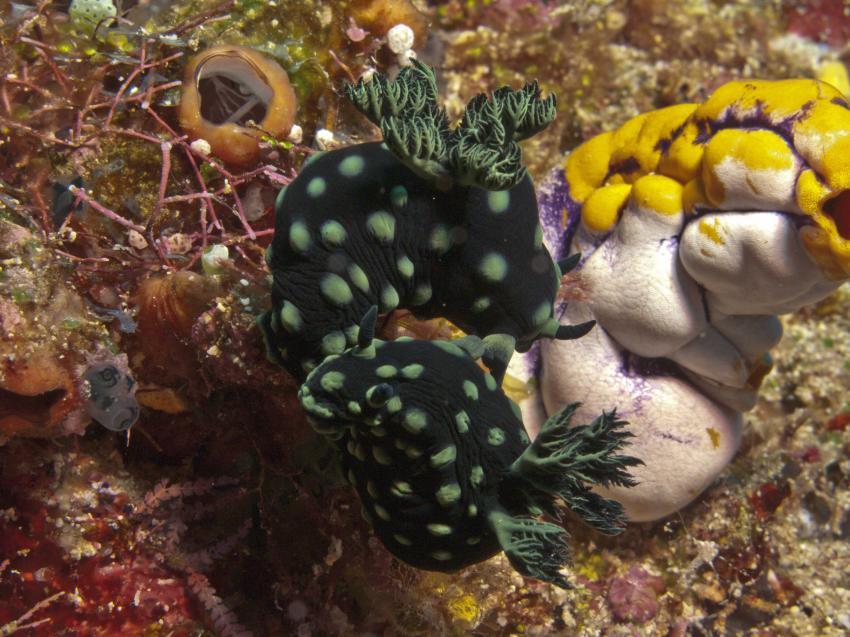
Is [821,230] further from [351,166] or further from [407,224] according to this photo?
[351,166]

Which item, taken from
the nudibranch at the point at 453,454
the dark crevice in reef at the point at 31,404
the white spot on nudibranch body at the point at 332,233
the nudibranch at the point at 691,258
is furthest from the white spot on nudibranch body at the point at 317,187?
the nudibranch at the point at 691,258

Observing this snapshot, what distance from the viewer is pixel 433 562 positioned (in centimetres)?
248

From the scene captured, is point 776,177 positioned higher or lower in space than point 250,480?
higher

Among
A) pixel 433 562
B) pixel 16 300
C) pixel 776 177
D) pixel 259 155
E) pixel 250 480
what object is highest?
pixel 776 177

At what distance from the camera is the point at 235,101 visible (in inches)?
136

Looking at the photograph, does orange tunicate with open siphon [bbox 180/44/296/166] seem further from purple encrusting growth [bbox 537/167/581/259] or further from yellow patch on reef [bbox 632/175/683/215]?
yellow patch on reef [bbox 632/175/683/215]

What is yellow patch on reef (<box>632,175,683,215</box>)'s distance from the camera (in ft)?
10.7

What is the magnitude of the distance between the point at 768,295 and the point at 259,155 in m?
2.63

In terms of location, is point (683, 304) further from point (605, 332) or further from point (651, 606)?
point (651, 606)

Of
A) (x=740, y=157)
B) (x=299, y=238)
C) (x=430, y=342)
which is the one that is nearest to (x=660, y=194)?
(x=740, y=157)

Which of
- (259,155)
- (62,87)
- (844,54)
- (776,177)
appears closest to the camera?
(776,177)

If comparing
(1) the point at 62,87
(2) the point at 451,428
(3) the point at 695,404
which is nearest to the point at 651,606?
(3) the point at 695,404

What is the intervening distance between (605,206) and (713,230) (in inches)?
25.2

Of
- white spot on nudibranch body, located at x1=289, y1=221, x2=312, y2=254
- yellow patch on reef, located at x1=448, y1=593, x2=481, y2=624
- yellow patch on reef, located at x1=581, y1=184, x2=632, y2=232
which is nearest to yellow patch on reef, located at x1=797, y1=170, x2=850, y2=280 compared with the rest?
yellow patch on reef, located at x1=581, y1=184, x2=632, y2=232
